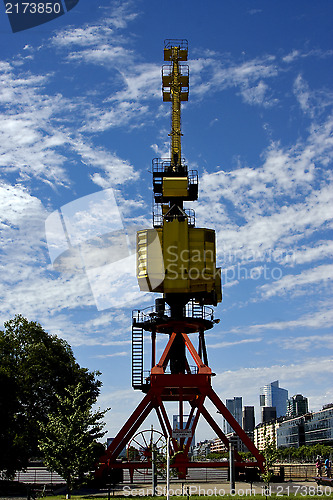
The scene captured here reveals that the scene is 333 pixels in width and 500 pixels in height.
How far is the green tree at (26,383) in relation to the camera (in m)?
34.2

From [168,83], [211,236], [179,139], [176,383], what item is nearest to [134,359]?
[176,383]

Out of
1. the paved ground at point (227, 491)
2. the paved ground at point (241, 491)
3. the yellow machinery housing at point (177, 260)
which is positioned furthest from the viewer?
the yellow machinery housing at point (177, 260)

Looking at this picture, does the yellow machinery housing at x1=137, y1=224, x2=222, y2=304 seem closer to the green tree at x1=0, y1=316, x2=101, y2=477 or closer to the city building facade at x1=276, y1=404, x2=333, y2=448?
the green tree at x1=0, y1=316, x2=101, y2=477

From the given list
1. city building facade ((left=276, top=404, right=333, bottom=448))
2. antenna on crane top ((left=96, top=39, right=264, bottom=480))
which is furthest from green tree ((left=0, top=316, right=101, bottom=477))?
city building facade ((left=276, top=404, right=333, bottom=448))

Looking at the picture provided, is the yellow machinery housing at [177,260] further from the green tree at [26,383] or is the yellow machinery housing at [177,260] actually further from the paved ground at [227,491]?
the paved ground at [227,491]

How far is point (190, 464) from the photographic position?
32344mm

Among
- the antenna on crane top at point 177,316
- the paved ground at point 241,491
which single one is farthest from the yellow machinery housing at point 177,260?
the paved ground at point 241,491

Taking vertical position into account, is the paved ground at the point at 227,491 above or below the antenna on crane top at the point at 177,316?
below

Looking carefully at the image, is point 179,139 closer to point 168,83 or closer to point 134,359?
point 168,83

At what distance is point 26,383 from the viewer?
35531mm

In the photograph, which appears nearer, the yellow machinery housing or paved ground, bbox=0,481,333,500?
paved ground, bbox=0,481,333,500

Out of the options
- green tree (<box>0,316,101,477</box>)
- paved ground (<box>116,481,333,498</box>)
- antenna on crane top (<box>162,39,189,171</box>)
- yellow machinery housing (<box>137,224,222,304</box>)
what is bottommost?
paved ground (<box>116,481,333,498</box>)

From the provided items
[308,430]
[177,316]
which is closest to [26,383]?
[177,316]

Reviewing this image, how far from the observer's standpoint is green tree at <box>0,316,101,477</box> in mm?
34250
